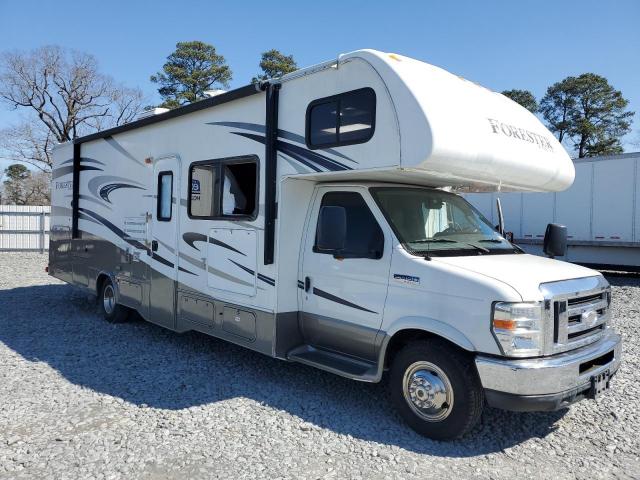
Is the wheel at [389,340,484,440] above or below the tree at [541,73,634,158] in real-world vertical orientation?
below

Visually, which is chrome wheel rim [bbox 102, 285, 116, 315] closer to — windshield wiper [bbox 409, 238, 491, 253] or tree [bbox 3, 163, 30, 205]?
windshield wiper [bbox 409, 238, 491, 253]

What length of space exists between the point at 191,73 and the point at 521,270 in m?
33.3

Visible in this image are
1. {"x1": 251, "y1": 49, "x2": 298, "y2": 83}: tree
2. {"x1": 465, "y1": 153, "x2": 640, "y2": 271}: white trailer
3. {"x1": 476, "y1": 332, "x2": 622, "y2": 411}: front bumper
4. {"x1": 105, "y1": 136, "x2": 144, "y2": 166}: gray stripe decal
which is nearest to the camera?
{"x1": 476, "y1": 332, "x2": 622, "y2": 411}: front bumper

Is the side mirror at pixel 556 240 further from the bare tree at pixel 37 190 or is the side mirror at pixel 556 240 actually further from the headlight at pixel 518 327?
the bare tree at pixel 37 190

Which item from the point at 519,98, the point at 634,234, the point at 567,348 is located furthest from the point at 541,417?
the point at 519,98

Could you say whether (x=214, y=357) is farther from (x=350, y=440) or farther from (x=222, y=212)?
(x=350, y=440)

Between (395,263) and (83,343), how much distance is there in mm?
4816

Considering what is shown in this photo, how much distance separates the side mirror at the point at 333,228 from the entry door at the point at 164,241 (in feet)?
8.51

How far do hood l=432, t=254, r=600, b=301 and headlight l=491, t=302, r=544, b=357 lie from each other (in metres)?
0.10

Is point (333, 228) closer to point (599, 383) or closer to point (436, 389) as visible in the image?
point (436, 389)

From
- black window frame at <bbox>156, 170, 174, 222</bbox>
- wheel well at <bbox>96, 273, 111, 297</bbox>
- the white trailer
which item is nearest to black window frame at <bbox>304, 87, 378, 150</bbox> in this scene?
black window frame at <bbox>156, 170, 174, 222</bbox>

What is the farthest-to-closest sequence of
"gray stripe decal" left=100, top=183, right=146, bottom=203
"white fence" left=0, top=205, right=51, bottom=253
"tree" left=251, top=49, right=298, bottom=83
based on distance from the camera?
"tree" left=251, top=49, right=298, bottom=83, "white fence" left=0, top=205, right=51, bottom=253, "gray stripe decal" left=100, top=183, right=146, bottom=203

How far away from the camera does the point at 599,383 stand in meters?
4.14

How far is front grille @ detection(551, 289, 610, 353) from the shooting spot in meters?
3.93
